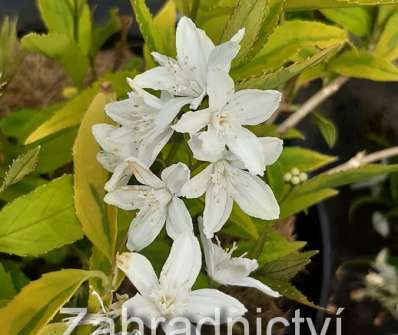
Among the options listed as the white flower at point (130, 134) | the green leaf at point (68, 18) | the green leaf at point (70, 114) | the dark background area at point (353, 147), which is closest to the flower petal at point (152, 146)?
the white flower at point (130, 134)

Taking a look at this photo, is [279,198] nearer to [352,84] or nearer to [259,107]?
[259,107]

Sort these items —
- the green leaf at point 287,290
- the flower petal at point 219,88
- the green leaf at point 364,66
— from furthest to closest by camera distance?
the green leaf at point 364,66, the green leaf at point 287,290, the flower petal at point 219,88

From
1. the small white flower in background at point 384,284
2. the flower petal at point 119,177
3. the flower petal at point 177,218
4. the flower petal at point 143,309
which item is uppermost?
the flower petal at point 119,177

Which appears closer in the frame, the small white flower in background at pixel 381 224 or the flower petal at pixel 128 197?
the flower petal at pixel 128 197

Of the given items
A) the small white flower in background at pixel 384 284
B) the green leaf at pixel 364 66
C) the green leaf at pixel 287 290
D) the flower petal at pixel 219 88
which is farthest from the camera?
the small white flower in background at pixel 384 284

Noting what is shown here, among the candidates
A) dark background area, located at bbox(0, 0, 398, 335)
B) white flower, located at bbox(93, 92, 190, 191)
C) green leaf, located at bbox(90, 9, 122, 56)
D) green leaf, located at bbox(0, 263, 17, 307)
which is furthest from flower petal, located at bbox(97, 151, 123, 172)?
dark background area, located at bbox(0, 0, 398, 335)

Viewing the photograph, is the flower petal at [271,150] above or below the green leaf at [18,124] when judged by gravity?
below

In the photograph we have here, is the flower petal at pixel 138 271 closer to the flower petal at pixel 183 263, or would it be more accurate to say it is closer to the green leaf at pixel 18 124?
the flower petal at pixel 183 263
